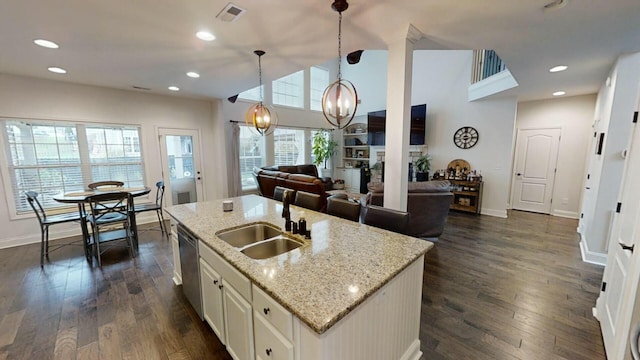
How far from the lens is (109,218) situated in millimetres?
3531

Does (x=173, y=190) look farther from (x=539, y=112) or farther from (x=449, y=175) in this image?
(x=539, y=112)

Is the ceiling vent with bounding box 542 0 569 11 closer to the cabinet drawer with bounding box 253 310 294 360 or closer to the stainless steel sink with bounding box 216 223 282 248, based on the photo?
the stainless steel sink with bounding box 216 223 282 248

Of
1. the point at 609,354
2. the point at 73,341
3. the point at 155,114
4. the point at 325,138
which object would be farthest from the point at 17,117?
the point at 609,354

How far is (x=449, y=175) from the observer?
5.91m

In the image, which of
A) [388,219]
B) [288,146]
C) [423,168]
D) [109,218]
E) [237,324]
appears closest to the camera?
[237,324]

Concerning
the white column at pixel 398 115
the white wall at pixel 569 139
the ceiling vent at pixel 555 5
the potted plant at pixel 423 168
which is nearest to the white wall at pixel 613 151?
the ceiling vent at pixel 555 5

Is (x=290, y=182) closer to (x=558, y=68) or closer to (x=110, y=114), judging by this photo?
(x=110, y=114)

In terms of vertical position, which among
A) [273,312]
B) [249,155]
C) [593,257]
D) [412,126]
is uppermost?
[412,126]

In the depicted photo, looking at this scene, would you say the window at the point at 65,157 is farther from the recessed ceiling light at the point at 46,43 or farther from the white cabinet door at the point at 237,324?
the white cabinet door at the point at 237,324

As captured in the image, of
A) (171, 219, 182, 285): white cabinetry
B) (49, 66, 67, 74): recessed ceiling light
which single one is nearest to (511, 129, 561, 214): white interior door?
(171, 219, 182, 285): white cabinetry

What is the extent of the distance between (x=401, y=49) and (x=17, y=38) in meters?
3.88

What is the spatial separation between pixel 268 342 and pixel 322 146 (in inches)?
286

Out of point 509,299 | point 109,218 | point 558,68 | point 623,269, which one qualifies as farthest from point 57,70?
point 558,68

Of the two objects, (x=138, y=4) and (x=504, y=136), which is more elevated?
(x=138, y=4)
